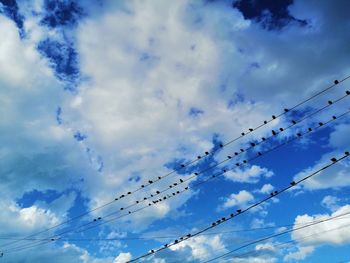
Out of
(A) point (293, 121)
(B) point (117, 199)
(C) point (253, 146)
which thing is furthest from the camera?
(B) point (117, 199)

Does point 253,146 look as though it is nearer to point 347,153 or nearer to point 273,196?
point 273,196

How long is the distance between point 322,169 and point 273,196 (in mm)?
4550

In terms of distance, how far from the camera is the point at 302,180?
944 inches

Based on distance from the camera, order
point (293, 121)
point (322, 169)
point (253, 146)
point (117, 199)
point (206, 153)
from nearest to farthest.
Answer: point (322, 169), point (293, 121), point (253, 146), point (206, 153), point (117, 199)

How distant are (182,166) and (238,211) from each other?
742 centimetres

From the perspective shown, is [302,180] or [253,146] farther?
[253,146]

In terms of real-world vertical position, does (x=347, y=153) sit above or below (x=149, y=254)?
below

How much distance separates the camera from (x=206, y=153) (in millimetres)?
34000

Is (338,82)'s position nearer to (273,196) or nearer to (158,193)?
(273,196)

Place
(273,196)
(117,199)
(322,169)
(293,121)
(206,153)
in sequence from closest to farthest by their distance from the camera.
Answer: (322,169)
(273,196)
(293,121)
(206,153)
(117,199)

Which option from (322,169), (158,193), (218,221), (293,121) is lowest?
(322,169)

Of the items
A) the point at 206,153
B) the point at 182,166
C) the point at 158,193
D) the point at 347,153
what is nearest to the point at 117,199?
the point at 158,193

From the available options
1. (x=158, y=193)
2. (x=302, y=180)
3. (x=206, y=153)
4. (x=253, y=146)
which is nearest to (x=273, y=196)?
(x=302, y=180)

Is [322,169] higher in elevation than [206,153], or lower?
lower
